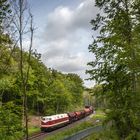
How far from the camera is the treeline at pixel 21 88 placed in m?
15.9

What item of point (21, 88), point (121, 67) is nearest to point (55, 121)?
point (21, 88)

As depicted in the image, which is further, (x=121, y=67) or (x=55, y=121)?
(x=55, y=121)

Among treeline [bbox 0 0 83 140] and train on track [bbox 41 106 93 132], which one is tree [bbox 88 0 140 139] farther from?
train on track [bbox 41 106 93 132]

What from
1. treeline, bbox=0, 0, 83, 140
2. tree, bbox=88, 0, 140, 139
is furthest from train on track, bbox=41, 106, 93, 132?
tree, bbox=88, 0, 140, 139

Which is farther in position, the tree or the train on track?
the train on track

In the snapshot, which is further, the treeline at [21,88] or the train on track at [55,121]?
the train on track at [55,121]

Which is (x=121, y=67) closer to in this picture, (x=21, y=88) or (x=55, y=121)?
(x=21, y=88)

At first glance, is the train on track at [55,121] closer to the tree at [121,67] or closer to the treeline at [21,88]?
the treeline at [21,88]

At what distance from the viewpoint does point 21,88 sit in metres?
40.9

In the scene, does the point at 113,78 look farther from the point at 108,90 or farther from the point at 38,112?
the point at 38,112

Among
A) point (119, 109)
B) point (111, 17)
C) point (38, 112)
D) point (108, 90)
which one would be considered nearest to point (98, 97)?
point (108, 90)

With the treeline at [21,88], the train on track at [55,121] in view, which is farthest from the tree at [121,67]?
the train on track at [55,121]

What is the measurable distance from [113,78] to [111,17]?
4216mm

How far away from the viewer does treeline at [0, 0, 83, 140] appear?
15.9 meters
